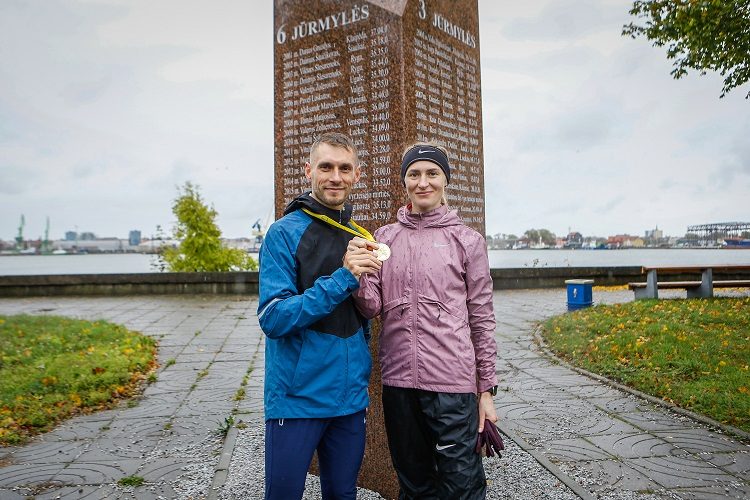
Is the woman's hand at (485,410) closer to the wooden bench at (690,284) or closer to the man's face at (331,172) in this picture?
the man's face at (331,172)

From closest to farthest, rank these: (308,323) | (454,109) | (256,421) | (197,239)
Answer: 1. (308,323)
2. (454,109)
3. (256,421)
4. (197,239)

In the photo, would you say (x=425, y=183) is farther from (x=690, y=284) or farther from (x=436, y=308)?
(x=690, y=284)

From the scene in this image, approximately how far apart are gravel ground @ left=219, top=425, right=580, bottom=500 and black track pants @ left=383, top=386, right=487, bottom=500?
114 centimetres

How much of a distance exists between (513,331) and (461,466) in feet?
23.8

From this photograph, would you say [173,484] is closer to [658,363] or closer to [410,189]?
[410,189]

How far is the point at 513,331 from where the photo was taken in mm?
9266

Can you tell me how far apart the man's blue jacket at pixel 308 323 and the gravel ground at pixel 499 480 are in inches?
59.4

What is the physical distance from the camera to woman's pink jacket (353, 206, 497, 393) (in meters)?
2.36

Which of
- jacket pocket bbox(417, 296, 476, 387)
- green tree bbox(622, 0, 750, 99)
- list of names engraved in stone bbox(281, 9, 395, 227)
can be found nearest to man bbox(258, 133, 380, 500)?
jacket pocket bbox(417, 296, 476, 387)

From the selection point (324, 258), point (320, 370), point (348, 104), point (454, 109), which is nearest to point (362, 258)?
point (324, 258)

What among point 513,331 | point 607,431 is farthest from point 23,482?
point 513,331

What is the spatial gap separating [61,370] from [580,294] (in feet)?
29.6

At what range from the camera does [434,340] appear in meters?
2.37

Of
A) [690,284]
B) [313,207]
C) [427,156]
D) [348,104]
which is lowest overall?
[690,284]
